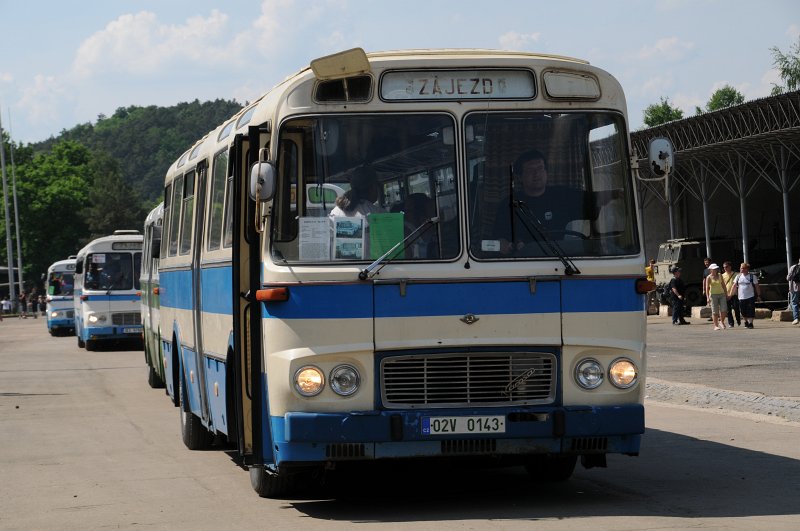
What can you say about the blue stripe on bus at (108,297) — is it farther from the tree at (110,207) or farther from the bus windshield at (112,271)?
the tree at (110,207)

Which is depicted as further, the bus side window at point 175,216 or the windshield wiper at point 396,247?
the bus side window at point 175,216

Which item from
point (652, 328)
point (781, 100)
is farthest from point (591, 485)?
point (781, 100)

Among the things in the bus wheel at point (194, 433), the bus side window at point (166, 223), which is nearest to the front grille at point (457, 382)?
the bus wheel at point (194, 433)

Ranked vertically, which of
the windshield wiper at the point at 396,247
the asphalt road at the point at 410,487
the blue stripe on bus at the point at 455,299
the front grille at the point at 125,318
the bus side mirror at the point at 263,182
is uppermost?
the bus side mirror at the point at 263,182

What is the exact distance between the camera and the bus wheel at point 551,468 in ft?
33.7

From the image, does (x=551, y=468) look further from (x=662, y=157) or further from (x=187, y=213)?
(x=187, y=213)

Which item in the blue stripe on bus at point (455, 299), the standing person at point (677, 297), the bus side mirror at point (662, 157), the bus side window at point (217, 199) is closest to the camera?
the blue stripe on bus at point (455, 299)

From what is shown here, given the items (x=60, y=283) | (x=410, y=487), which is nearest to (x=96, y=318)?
(x=60, y=283)

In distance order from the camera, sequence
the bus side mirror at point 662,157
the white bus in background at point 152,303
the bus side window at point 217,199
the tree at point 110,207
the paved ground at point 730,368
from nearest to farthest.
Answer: the bus side mirror at point 662,157 < the bus side window at point 217,199 < the paved ground at point 730,368 < the white bus in background at point 152,303 < the tree at point 110,207

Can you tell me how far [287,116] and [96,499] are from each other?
3467 millimetres

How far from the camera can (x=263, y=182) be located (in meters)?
8.75

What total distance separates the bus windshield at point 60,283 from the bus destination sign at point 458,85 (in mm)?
41200

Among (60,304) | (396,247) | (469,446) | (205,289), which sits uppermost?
(396,247)

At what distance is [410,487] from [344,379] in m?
2.04
